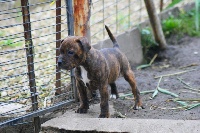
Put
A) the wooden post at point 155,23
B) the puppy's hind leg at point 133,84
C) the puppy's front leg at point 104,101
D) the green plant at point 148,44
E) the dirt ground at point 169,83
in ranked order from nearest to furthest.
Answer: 1. the puppy's front leg at point 104,101
2. the dirt ground at point 169,83
3. the puppy's hind leg at point 133,84
4. the wooden post at point 155,23
5. the green plant at point 148,44

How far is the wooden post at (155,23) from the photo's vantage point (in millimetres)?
6988

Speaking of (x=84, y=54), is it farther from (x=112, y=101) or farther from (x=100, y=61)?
(x=112, y=101)

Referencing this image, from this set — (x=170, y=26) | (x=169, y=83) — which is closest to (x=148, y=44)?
(x=170, y=26)

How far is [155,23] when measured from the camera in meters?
7.27

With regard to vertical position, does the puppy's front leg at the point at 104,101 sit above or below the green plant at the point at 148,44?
below

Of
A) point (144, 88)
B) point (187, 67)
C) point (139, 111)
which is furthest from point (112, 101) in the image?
point (187, 67)

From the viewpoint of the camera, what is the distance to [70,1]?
4.58m

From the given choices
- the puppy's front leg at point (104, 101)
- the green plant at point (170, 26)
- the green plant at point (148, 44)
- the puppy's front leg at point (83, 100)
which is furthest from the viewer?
the green plant at point (170, 26)

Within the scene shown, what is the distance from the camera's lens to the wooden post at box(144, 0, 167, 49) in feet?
22.9

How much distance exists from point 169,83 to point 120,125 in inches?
94.3

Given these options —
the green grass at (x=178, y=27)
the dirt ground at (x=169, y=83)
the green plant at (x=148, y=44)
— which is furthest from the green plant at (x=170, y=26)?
the green plant at (x=148, y=44)

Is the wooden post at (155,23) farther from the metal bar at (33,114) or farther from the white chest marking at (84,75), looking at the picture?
the white chest marking at (84,75)

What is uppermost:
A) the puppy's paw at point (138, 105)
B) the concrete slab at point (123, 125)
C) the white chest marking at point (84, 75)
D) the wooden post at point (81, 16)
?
the wooden post at point (81, 16)

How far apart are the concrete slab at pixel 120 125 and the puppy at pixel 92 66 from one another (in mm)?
358
